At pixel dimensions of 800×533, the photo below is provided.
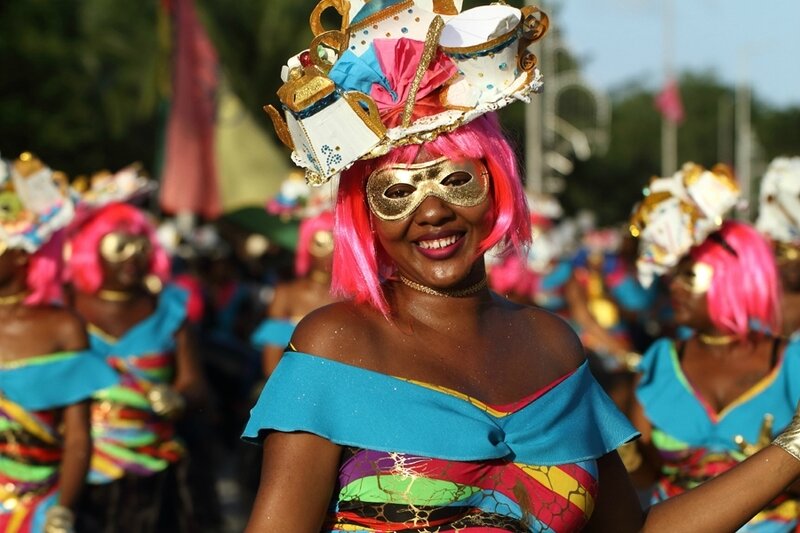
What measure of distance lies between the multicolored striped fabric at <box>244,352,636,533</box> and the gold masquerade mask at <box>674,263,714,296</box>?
2.83 meters

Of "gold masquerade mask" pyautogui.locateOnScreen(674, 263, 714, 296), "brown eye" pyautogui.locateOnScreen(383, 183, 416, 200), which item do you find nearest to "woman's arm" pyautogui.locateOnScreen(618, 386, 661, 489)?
"gold masquerade mask" pyautogui.locateOnScreen(674, 263, 714, 296)

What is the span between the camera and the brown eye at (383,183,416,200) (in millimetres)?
3152

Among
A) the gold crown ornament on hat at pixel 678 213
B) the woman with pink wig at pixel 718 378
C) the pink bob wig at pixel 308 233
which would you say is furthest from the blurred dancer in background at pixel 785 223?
the pink bob wig at pixel 308 233

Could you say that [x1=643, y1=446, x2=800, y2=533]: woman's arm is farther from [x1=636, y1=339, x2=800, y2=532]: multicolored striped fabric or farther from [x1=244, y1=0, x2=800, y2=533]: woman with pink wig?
[x1=636, y1=339, x2=800, y2=532]: multicolored striped fabric

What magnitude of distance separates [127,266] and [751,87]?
332 ft

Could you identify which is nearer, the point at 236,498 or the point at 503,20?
the point at 503,20

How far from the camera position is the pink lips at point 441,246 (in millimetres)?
3162

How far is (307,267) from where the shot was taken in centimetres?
1004

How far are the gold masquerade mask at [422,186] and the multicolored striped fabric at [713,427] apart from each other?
248cm

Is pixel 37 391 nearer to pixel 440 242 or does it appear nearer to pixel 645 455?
pixel 645 455

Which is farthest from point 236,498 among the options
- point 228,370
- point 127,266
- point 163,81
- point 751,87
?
point 751,87

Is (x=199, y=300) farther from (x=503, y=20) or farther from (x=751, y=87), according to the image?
(x=751, y=87)

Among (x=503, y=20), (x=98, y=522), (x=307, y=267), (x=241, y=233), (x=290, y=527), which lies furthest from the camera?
(x=241, y=233)

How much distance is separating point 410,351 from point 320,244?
266 inches
